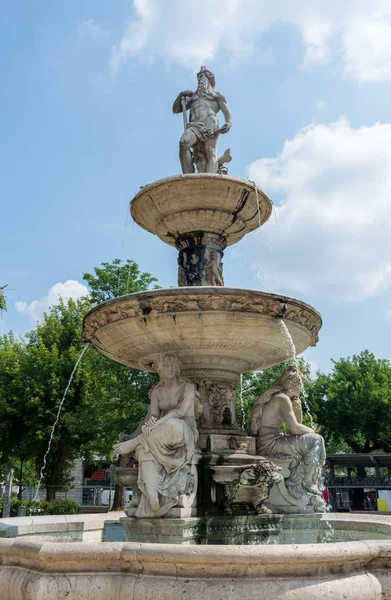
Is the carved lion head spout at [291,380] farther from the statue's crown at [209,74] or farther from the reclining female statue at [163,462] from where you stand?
the statue's crown at [209,74]

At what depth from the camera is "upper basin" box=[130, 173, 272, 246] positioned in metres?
8.69

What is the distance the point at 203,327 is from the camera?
23.0 ft

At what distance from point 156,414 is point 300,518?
2341mm

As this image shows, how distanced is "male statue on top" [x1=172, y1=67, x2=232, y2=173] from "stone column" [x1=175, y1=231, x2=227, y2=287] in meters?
1.45

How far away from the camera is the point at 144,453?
6625 millimetres

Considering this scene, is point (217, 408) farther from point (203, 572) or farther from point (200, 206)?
point (203, 572)

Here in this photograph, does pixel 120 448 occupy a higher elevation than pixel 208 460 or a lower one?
higher

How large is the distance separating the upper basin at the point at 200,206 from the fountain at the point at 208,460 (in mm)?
21

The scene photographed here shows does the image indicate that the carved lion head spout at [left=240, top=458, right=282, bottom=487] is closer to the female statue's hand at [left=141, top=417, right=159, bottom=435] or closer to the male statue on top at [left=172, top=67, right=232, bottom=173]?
the female statue's hand at [left=141, top=417, right=159, bottom=435]

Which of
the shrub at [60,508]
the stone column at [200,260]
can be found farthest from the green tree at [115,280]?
the stone column at [200,260]

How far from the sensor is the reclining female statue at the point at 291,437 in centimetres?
789

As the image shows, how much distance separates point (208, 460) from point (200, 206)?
3778 mm

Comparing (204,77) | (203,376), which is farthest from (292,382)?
(204,77)

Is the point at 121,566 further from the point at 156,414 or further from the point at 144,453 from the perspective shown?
the point at 156,414
